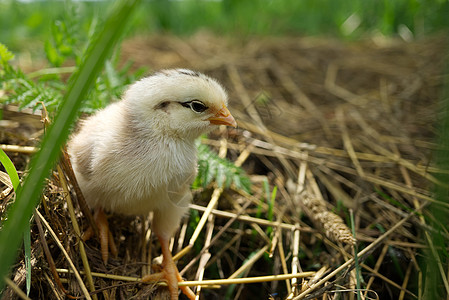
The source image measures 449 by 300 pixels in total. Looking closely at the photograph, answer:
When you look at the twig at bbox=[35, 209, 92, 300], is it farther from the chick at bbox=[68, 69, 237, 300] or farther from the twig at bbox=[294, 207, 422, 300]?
the twig at bbox=[294, 207, 422, 300]

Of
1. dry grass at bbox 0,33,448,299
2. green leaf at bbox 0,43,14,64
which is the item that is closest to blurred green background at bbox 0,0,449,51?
Answer: dry grass at bbox 0,33,448,299

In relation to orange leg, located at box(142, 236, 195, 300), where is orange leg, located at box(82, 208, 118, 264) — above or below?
above

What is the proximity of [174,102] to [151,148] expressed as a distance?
29cm

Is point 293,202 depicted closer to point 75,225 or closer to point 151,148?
point 151,148

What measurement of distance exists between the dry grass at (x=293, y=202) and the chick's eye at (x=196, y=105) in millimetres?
799

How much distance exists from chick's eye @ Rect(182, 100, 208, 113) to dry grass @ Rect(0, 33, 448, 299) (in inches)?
31.5

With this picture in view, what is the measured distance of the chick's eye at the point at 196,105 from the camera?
2.22 metres

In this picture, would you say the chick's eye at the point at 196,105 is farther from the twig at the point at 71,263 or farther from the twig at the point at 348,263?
the twig at the point at 348,263

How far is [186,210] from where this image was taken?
2.46m

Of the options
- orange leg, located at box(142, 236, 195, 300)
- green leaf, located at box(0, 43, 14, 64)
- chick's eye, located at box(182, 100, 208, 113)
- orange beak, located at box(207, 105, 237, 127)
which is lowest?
orange leg, located at box(142, 236, 195, 300)

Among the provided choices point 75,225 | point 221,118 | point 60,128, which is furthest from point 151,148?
point 60,128

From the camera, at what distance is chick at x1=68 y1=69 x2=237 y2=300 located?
6.91 ft

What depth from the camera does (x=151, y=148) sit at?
213 cm

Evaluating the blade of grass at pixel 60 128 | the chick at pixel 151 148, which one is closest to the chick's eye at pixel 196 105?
the chick at pixel 151 148
